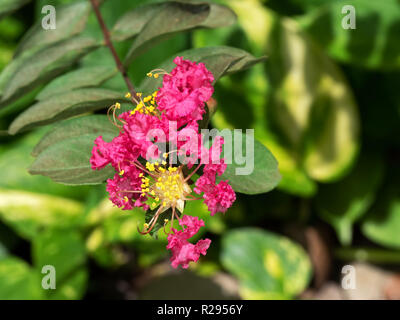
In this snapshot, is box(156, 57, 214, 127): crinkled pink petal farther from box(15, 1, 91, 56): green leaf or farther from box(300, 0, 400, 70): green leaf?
box(300, 0, 400, 70): green leaf

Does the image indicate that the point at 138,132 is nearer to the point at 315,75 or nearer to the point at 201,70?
the point at 201,70

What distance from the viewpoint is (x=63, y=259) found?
1.04 metres

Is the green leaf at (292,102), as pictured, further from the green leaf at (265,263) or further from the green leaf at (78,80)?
the green leaf at (78,80)

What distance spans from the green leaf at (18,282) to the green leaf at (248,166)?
722 millimetres

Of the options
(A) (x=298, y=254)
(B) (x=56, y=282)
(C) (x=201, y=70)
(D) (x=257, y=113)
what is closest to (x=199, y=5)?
(C) (x=201, y=70)

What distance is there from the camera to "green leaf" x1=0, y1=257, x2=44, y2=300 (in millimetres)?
1030

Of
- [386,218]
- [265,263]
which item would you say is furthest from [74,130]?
[386,218]

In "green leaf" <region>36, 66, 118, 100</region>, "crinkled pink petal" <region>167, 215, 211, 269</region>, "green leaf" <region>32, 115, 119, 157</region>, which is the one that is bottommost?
"crinkled pink petal" <region>167, 215, 211, 269</region>

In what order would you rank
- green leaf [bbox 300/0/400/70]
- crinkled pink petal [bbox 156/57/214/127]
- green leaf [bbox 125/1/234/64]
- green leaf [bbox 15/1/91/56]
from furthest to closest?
green leaf [bbox 300/0/400/70] → green leaf [bbox 15/1/91/56] → green leaf [bbox 125/1/234/64] → crinkled pink petal [bbox 156/57/214/127]

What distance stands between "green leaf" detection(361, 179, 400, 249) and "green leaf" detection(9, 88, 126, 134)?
0.92m

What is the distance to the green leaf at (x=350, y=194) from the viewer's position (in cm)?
116

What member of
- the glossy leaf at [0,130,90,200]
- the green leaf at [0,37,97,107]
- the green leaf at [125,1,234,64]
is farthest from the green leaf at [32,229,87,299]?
the green leaf at [125,1,234,64]

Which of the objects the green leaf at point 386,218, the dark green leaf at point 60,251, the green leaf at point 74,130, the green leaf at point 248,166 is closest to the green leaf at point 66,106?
the green leaf at point 74,130

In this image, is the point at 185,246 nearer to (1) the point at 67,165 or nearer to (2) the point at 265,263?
(1) the point at 67,165
